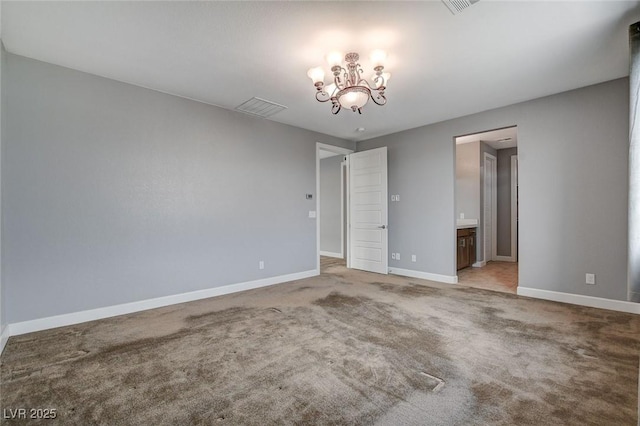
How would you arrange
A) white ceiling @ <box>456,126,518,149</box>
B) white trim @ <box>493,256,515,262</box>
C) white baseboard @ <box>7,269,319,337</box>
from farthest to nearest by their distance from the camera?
white trim @ <box>493,256,515,262</box>
white ceiling @ <box>456,126,518,149</box>
white baseboard @ <box>7,269,319,337</box>

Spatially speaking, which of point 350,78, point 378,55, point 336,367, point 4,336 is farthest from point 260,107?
point 4,336

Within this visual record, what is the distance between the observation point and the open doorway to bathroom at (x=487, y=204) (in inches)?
233

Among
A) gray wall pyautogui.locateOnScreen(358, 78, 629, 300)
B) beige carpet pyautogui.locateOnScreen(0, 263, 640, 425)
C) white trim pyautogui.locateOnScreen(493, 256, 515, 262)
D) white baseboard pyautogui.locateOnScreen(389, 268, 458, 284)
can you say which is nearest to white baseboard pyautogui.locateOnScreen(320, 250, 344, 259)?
white baseboard pyautogui.locateOnScreen(389, 268, 458, 284)

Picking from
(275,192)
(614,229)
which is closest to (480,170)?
(614,229)

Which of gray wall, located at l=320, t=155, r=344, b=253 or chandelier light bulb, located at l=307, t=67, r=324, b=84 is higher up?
chandelier light bulb, located at l=307, t=67, r=324, b=84

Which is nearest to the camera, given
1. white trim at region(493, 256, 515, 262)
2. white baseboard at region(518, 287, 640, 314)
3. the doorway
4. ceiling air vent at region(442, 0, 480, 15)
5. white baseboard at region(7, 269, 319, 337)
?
ceiling air vent at region(442, 0, 480, 15)

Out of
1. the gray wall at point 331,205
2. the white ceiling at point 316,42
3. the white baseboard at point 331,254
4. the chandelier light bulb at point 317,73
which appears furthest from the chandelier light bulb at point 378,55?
the white baseboard at point 331,254

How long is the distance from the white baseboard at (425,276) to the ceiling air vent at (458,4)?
3911 mm

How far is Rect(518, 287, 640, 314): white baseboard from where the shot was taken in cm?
327

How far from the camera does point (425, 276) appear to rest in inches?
201

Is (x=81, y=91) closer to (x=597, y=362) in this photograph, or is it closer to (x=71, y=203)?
(x=71, y=203)

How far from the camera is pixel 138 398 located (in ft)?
5.87

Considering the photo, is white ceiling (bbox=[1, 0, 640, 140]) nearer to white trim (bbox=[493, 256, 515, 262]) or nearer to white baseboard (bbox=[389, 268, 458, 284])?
white baseboard (bbox=[389, 268, 458, 284])

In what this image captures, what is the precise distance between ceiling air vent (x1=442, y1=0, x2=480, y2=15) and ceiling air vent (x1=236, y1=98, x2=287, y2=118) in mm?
2528
